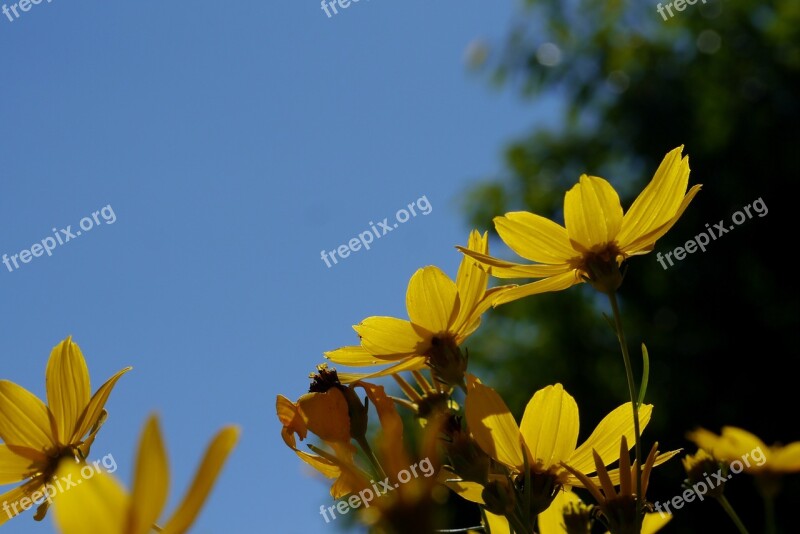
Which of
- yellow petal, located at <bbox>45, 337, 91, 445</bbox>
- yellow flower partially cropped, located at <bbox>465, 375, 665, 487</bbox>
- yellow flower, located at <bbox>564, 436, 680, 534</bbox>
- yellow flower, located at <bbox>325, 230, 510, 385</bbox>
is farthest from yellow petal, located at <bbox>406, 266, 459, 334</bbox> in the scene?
yellow petal, located at <bbox>45, 337, 91, 445</bbox>

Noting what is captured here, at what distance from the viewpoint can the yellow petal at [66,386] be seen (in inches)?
33.2

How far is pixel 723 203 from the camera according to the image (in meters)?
7.43

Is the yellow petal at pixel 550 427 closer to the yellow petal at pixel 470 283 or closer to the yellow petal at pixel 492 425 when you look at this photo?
the yellow petal at pixel 492 425

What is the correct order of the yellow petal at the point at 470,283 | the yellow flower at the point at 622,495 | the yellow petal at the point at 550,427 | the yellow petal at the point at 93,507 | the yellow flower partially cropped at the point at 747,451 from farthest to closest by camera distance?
the yellow flower partially cropped at the point at 747,451 → the yellow petal at the point at 470,283 → the yellow petal at the point at 550,427 → the yellow flower at the point at 622,495 → the yellow petal at the point at 93,507

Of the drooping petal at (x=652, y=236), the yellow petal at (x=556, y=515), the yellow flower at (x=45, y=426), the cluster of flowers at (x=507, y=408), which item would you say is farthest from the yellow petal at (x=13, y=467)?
the drooping petal at (x=652, y=236)

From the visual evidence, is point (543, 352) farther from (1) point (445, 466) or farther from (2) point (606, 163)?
(1) point (445, 466)

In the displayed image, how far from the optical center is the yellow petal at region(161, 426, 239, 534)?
336 millimetres

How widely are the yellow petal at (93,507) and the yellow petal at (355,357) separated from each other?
51 centimetres

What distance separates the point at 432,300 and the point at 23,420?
1.37 ft

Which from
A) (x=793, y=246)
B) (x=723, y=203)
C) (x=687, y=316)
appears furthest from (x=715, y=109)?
(x=687, y=316)

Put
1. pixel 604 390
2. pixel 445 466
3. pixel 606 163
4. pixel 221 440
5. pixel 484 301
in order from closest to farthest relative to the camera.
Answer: pixel 221 440 < pixel 445 466 < pixel 484 301 < pixel 604 390 < pixel 606 163

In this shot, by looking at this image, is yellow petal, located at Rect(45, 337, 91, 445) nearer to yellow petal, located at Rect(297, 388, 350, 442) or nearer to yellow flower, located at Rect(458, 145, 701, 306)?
yellow petal, located at Rect(297, 388, 350, 442)

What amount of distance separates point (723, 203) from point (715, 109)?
813 mm

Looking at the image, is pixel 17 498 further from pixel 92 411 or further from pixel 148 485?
pixel 148 485
